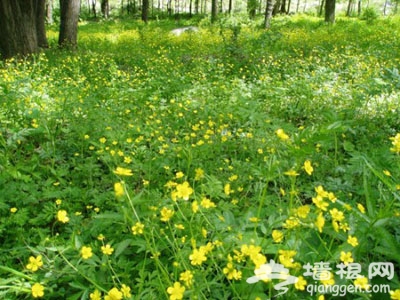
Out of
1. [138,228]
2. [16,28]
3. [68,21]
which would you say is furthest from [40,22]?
[138,228]

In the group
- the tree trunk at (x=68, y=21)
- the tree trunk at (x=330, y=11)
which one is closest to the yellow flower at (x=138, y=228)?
the tree trunk at (x=68, y=21)

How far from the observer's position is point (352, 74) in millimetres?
5145

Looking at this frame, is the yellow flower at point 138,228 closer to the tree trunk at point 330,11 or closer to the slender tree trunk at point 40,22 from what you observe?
the slender tree trunk at point 40,22

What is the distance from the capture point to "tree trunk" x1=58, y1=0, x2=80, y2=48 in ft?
25.9

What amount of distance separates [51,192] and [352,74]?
4573 mm

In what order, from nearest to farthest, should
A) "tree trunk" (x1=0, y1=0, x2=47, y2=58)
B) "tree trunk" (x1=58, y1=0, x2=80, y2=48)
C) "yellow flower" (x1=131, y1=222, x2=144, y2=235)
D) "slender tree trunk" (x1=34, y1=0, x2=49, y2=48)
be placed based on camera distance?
1. "yellow flower" (x1=131, y1=222, x2=144, y2=235)
2. "tree trunk" (x1=0, y1=0, x2=47, y2=58)
3. "slender tree trunk" (x1=34, y1=0, x2=49, y2=48)
4. "tree trunk" (x1=58, y1=0, x2=80, y2=48)

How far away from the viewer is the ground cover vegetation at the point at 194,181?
4.75 feet

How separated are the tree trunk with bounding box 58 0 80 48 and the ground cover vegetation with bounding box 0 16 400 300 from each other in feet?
6.97

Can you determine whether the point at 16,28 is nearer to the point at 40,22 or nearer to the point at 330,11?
the point at 40,22

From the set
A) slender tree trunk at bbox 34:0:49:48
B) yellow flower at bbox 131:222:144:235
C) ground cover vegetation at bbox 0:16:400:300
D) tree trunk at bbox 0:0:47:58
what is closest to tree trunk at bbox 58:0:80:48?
slender tree trunk at bbox 34:0:49:48

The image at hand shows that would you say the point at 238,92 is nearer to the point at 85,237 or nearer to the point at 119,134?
the point at 119,134

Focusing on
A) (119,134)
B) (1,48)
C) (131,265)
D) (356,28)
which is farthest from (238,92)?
(356,28)

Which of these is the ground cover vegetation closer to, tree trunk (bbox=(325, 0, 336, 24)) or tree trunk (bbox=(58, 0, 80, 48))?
tree trunk (bbox=(58, 0, 80, 48))

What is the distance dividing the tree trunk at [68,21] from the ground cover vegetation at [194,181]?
2.13 meters
